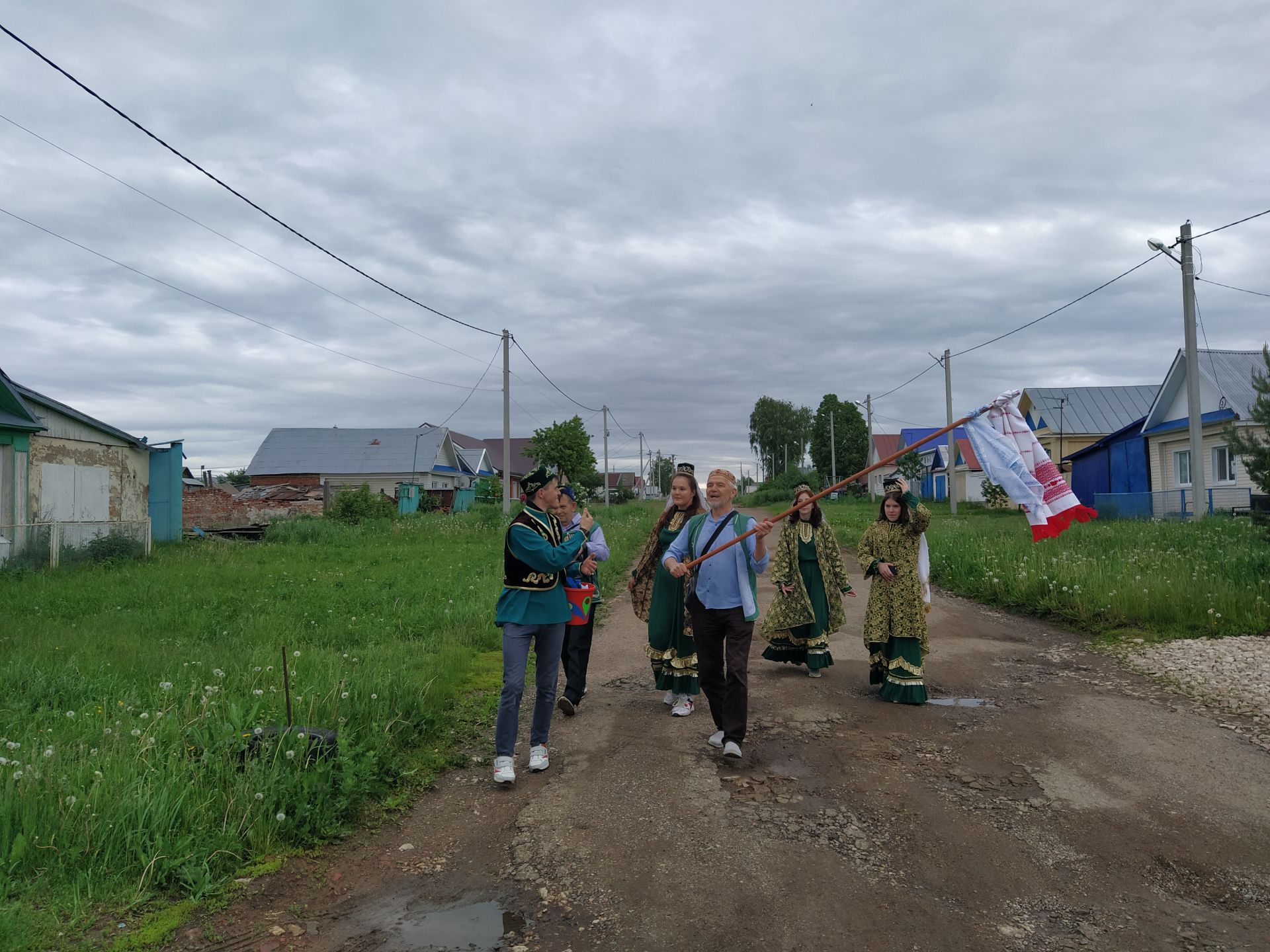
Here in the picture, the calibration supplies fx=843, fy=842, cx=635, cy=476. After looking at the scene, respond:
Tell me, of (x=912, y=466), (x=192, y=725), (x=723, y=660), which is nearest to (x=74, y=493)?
(x=192, y=725)

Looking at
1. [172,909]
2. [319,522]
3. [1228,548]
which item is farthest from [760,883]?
[319,522]

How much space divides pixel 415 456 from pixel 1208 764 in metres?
44.5

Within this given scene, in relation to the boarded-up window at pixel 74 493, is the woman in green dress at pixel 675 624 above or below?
below

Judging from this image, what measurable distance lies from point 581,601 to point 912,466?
44990 millimetres

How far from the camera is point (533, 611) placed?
4.93 meters

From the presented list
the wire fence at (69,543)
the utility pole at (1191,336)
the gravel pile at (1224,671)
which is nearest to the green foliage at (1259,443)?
the gravel pile at (1224,671)

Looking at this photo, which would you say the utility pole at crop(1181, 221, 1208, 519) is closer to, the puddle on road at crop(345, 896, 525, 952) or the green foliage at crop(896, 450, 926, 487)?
the puddle on road at crop(345, 896, 525, 952)

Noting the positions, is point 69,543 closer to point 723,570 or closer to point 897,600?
point 723,570

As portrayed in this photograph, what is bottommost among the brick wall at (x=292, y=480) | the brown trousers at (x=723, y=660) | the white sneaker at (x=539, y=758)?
the white sneaker at (x=539, y=758)

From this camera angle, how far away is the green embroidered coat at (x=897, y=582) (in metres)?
6.74

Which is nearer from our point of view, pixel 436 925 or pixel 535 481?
pixel 436 925

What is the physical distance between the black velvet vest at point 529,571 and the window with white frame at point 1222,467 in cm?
2477

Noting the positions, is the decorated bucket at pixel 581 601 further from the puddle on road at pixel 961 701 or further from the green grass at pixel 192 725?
the puddle on road at pixel 961 701

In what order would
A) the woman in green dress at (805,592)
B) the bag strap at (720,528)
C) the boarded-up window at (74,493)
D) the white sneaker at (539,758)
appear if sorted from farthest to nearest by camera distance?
the boarded-up window at (74,493), the woman in green dress at (805,592), the bag strap at (720,528), the white sneaker at (539,758)
